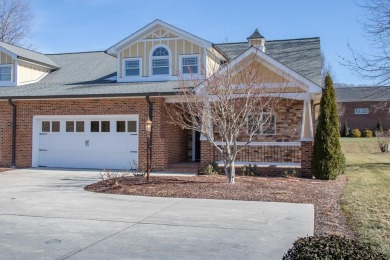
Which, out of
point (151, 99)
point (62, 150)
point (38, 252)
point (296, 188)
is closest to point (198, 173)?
point (151, 99)

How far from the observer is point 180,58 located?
1809 cm

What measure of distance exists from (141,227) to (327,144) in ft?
28.9

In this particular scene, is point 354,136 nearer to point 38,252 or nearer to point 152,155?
point 152,155

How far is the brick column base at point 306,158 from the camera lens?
48.6ft

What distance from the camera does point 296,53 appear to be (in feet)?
65.1

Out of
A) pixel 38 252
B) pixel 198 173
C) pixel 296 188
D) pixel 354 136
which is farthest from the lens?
pixel 354 136

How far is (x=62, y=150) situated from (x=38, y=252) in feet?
41.7

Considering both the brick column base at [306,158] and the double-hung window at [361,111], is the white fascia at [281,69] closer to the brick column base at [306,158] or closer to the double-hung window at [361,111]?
the brick column base at [306,158]

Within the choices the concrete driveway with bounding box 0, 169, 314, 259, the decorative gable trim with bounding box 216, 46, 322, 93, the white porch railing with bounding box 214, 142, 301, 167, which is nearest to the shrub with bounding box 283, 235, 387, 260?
the concrete driveway with bounding box 0, 169, 314, 259

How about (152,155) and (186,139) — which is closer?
(152,155)

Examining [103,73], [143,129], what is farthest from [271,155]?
[103,73]

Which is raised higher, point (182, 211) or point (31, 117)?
point (31, 117)

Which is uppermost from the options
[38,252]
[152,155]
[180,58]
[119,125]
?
[180,58]

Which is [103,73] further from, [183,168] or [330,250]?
[330,250]
